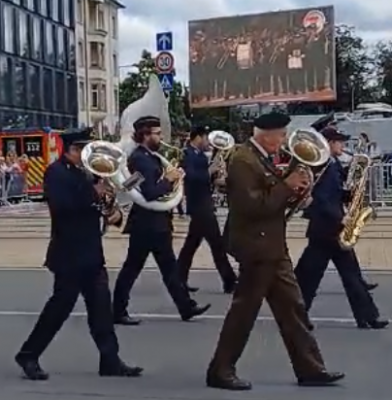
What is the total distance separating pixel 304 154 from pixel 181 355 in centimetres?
215

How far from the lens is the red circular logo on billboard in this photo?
3738 cm

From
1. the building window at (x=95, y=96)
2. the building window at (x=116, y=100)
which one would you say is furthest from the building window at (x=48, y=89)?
the building window at (x=116, y=100)

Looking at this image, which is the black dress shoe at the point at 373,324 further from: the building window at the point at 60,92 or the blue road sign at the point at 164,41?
the building window at the point at 60,92

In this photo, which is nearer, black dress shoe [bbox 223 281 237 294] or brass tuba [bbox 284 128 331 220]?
brass tuba [bbox 284 128 331 220]

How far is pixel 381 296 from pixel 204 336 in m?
2.94

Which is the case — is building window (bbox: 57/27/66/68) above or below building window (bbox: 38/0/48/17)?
below

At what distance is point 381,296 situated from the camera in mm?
11430

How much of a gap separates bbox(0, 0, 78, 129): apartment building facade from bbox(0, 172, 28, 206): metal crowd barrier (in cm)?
1982

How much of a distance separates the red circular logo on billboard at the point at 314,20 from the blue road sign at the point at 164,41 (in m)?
16.1

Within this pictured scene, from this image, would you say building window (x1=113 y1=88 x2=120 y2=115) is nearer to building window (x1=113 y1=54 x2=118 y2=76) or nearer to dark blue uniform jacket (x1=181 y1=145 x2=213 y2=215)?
building window (x1=113 y1=54 x2=118 y2=76)

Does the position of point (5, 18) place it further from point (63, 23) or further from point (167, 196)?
point (167, 196)

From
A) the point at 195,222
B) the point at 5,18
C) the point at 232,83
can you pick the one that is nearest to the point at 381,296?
the point at 195,222

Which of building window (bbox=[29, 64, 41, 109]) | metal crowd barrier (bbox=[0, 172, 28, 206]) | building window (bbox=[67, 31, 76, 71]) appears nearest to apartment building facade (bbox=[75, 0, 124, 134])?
building window (bbox=[67, 31, 76, 71])

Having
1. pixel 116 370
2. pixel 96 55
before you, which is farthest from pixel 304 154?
pixel 96 55
